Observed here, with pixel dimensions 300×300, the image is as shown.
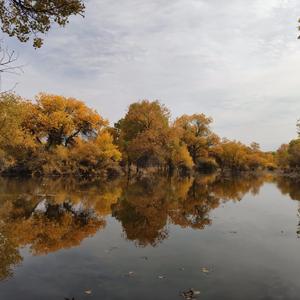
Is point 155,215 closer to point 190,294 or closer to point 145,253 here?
point 145,253

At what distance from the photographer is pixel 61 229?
16219 millimetres

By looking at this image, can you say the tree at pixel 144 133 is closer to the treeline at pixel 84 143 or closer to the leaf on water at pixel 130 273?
the treeline at pixel 84 143

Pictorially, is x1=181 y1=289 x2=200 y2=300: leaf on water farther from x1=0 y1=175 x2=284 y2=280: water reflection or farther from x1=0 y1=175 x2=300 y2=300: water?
x1=0 y1=175 x2=284 y2=280: water reflection

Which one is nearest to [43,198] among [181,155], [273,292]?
[273,292]

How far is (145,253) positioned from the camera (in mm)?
12469

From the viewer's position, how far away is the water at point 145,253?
898 cm

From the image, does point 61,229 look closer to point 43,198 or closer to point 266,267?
point 266,267

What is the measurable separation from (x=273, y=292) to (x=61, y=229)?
10599mm

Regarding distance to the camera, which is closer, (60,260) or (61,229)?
(60,260)

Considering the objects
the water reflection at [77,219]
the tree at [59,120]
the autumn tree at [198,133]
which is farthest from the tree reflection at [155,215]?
the autumn tree at [198,133]

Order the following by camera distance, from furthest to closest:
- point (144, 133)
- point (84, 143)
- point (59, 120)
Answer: point (144, 133)
point (84, 143)
point (59, 120)

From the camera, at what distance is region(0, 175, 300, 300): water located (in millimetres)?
8984

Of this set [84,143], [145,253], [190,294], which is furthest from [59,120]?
[190,294]

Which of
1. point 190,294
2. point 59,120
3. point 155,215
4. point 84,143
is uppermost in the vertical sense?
point 59,120
